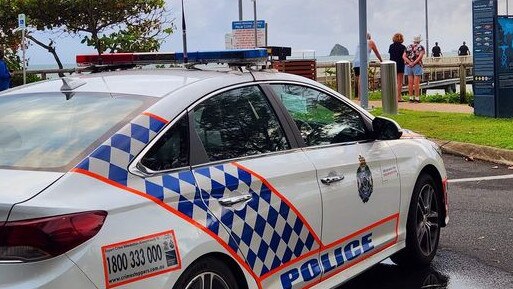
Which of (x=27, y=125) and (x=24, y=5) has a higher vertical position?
(x=24, y=5)

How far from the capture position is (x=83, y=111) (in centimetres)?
362

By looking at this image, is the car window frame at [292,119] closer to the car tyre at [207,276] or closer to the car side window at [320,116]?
the car side window at [320,116]

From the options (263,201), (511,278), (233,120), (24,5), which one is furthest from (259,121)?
(24,5)

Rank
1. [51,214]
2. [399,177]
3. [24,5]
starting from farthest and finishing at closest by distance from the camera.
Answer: [24,5] < [399,177] < [51,214]

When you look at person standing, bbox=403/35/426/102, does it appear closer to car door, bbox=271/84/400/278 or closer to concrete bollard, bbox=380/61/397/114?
concrete bollard, bbox=380/61/397/114

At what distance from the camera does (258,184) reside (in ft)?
→ 12.3

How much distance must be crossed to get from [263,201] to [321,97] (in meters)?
1.23

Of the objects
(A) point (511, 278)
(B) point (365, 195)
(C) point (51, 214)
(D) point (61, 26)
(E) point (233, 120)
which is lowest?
(A) point (511, 278)

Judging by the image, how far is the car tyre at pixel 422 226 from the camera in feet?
17.4

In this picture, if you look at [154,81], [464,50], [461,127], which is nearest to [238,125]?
[154,81]

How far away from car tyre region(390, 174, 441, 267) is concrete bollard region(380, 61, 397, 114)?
9405 mm

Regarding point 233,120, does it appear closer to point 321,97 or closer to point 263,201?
point 263,201

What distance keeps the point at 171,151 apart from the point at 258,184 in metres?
0.52

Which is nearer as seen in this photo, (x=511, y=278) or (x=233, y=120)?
(x=233, y=120)
